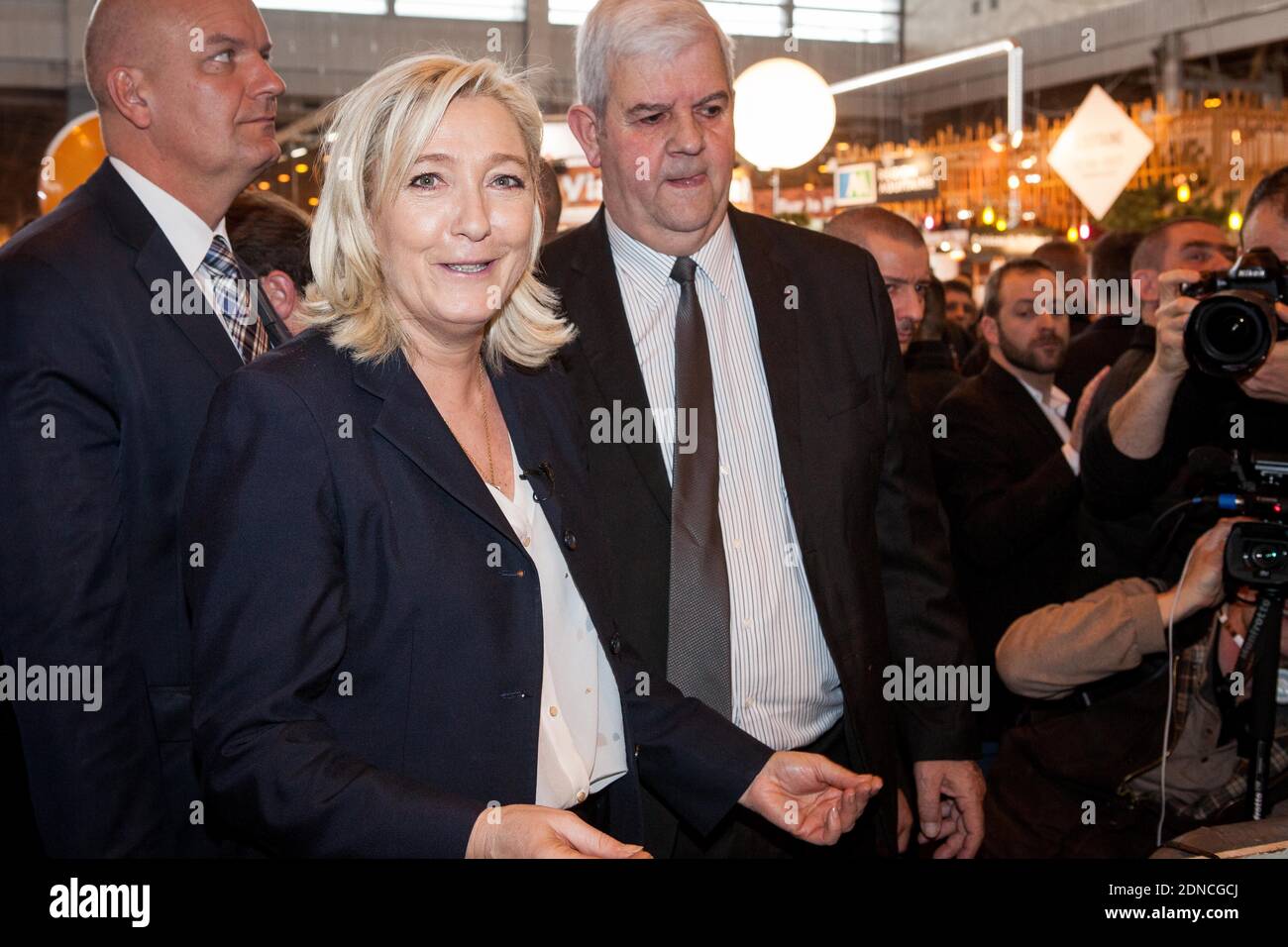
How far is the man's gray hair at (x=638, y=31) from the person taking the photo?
2.00 meters

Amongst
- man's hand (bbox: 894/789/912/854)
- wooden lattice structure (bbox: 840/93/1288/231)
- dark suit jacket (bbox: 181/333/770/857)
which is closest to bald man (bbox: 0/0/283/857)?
dark suit jacket (bbox: 181/333/770/857)

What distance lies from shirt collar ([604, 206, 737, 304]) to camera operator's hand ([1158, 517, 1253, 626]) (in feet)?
3.32

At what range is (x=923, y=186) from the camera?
9086mm

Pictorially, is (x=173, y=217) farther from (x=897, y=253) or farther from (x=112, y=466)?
(x=897, y=253)

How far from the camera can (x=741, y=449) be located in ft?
6.43

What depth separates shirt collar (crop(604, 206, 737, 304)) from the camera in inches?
79.6

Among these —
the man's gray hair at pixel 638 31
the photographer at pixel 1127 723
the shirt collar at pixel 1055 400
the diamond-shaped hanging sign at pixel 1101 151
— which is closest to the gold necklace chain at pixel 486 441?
the man's gray hair at pixel 638 31

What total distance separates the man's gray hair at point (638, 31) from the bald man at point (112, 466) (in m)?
0.62

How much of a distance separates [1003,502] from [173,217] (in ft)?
6.89

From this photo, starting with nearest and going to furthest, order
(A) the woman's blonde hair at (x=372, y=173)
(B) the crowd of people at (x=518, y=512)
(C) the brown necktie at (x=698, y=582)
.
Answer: (B) the crowd of people at (x=518, y=512) < (A) the woman's blonde hair at (x=372, y=173) < (C) the brown necktie at (x=698, y=582)

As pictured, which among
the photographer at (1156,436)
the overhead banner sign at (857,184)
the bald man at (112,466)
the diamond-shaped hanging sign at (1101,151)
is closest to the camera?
the bald man at (112,466)

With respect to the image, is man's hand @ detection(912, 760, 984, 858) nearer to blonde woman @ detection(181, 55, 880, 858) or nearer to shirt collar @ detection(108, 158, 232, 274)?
blonde woman @ detection(181, 55, 880, 858)

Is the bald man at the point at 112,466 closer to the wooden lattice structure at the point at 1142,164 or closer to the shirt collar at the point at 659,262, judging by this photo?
the shirt collar at the point at 659,262

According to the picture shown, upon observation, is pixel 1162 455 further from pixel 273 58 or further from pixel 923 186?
pixel 273 58
